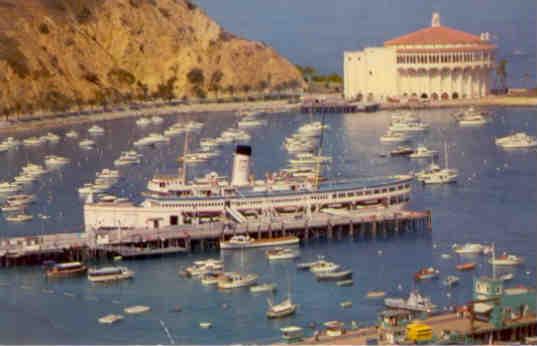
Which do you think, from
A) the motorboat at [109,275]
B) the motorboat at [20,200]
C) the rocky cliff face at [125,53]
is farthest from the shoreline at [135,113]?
the motorboat at [109,275]

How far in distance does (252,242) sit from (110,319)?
26.5 ft

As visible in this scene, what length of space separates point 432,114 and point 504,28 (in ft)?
320

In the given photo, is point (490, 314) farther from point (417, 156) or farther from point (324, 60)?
point (324, 60)

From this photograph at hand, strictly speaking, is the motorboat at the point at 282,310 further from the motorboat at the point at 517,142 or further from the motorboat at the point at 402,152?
the motorboat at the point at 517,142

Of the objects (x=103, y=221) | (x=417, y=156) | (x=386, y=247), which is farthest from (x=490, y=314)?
(x=417, y=156)

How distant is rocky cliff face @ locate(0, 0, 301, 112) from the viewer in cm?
9650

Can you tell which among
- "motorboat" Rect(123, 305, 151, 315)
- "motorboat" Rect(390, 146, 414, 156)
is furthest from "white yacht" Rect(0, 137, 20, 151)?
"motorboat" Rect(123, 305, 151, 315)

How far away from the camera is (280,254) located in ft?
150

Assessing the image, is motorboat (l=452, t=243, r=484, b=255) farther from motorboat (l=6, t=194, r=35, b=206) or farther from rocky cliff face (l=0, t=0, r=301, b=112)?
rocky cliff face (l=0, t=0, r=301, b=112)

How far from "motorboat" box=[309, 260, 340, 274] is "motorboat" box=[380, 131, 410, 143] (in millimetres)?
29585

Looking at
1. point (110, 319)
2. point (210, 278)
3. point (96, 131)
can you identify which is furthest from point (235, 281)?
point (96, 131)

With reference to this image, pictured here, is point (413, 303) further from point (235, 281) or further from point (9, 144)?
point (9, 144)

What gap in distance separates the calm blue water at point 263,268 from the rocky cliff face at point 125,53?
2730cm

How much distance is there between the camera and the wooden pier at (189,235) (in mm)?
46125
